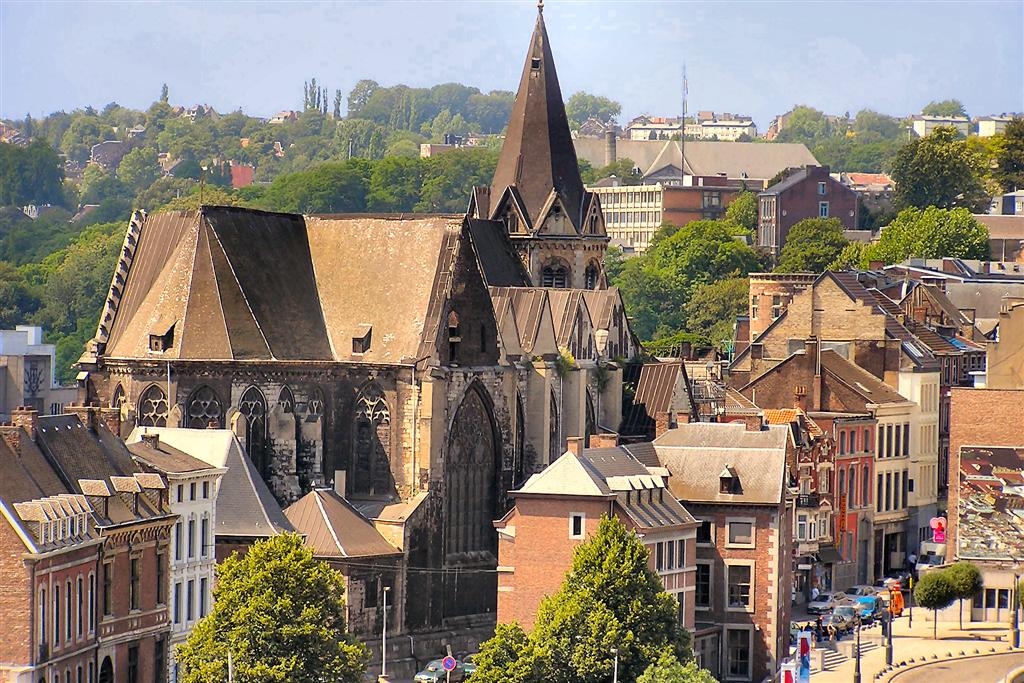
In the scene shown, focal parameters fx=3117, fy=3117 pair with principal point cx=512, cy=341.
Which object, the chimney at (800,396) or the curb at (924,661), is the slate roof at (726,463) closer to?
the curb at (924,661)

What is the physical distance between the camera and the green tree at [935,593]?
128 metres

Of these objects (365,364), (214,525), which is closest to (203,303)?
(365,364)

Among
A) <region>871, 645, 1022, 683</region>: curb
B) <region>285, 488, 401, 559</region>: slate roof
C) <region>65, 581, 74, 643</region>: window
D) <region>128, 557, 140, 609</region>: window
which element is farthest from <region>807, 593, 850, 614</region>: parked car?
<region>65, 581, 74, 643</region>: window

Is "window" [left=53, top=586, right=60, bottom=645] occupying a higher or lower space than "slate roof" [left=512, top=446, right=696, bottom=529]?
lower

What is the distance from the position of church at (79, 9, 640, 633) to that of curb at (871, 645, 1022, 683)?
60.2 feet

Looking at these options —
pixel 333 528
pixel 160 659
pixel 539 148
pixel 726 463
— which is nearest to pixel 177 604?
pixel 160 659

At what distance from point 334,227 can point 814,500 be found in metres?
24.9

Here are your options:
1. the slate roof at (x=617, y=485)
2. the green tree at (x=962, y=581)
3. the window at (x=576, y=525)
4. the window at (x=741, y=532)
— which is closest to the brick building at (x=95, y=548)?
the slate roof at (x=617, y=485)

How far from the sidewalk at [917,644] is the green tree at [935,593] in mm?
954

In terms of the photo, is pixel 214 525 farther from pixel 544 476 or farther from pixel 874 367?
pixel 874 367

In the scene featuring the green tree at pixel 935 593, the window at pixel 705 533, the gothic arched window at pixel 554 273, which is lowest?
the green tree at pixel 935 593

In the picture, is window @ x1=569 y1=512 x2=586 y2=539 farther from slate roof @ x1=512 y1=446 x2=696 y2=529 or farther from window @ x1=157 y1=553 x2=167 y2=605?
window @ x1=157 y1=553 x2=167 y2=605

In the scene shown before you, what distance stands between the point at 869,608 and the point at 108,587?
4338cm

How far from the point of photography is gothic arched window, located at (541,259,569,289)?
150750 mm
